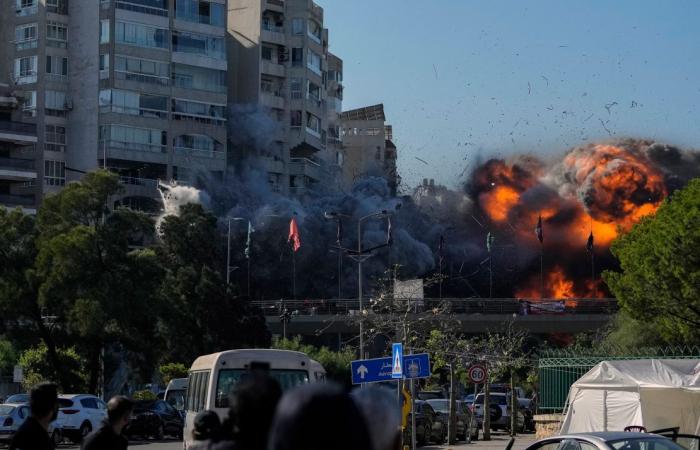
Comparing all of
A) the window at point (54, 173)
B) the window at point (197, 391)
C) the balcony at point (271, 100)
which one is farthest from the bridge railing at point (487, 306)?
the window at point (197, 391)

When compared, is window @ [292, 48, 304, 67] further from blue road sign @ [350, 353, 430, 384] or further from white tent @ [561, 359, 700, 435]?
blue road sign @ [350, 353, 430, 384]

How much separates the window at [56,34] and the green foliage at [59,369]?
3912 centimetres

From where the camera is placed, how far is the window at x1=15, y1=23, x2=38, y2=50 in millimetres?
89938

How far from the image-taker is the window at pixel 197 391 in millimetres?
24375

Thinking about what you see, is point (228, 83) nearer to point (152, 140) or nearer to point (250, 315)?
point (152, 140)

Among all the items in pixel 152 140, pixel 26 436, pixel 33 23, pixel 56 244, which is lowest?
pixel 26 436

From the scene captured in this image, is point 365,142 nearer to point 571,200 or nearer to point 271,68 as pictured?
point 571,200

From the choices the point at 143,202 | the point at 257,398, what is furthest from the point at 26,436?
the point at 143,202

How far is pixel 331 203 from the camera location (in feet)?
352

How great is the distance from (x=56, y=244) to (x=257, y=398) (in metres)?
49.6

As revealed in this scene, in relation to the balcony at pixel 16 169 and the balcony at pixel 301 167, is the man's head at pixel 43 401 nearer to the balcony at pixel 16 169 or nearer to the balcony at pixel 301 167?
the balcony at pixel 16 169

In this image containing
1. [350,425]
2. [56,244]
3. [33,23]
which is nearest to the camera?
[350,425]

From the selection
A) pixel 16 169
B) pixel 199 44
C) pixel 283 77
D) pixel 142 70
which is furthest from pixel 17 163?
pixel 283 77

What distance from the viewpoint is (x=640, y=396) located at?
29188 mm
